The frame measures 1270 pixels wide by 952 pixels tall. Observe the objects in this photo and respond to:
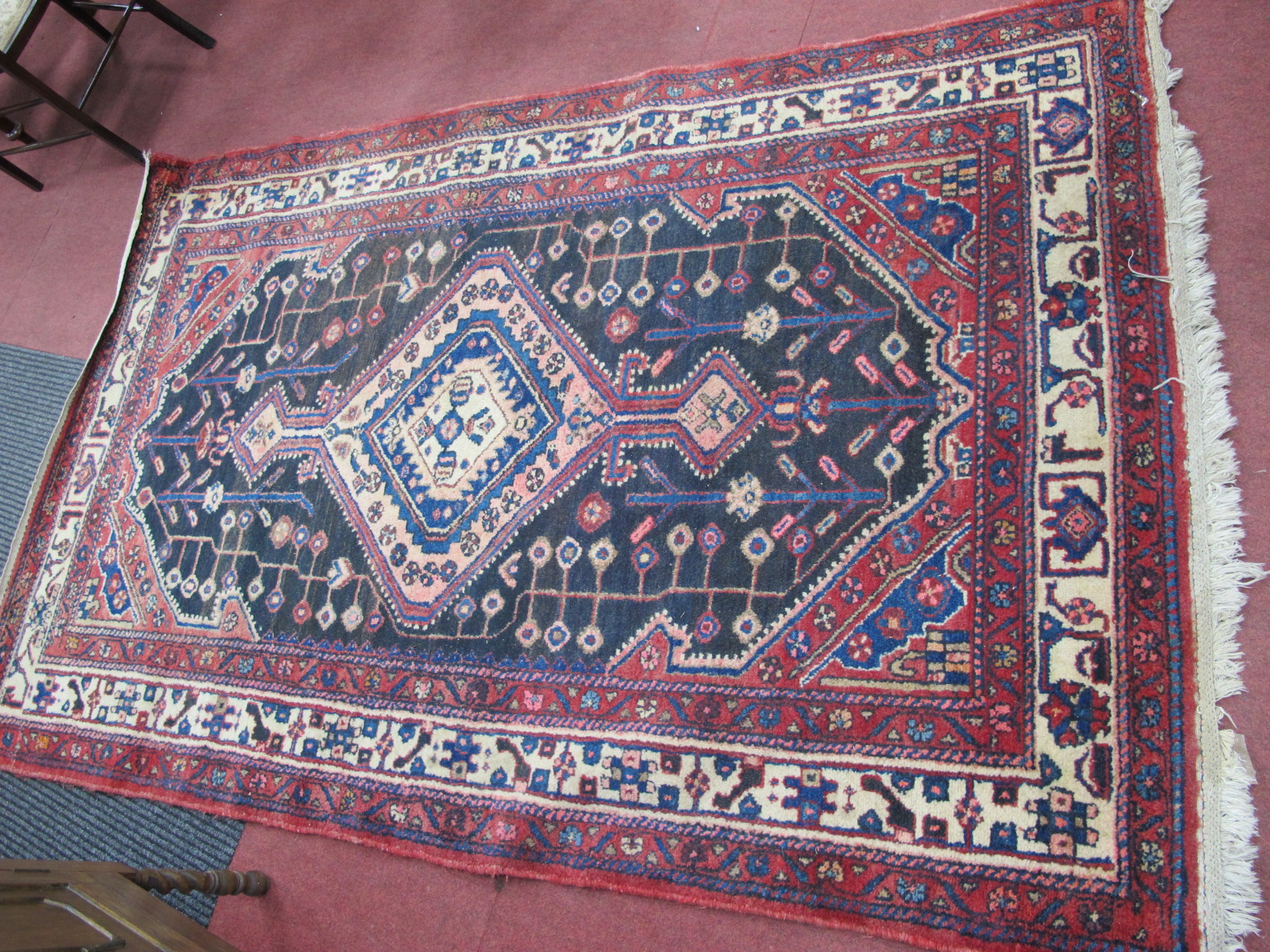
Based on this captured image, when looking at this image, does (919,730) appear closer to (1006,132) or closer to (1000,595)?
(1000,595)

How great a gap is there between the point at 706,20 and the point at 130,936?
8.42 feet

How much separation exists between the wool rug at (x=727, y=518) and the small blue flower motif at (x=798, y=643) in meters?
0.01

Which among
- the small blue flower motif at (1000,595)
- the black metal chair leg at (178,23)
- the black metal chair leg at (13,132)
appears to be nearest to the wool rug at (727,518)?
the small blue flower motif at (1000,595)

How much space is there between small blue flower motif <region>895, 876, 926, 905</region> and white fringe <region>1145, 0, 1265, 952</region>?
1.44 ft

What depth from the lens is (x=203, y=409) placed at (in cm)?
258

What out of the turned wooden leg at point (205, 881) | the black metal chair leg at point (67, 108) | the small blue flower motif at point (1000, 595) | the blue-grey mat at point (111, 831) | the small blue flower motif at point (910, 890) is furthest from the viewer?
the black metal chair leg at point (67, 108)

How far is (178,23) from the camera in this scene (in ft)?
10.7

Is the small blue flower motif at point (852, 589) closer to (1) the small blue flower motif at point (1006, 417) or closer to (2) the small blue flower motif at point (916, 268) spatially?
(1) the small blue flower motif at point (1006, 417)

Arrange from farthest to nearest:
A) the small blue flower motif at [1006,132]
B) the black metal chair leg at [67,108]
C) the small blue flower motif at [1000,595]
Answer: the black metal chair leg at [67,108]
the small blue flower motif at [1006,132]
the small blue flower motif at [1000,595]

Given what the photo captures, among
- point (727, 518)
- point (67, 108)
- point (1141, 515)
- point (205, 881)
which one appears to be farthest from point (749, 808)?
point (67, 108)

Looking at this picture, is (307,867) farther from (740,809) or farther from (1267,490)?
(1267,490)

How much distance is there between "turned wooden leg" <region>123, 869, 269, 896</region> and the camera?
1846 mm

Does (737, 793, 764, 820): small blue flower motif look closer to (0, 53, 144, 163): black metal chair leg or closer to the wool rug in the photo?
the wool rug

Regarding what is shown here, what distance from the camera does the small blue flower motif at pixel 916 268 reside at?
1.94m
